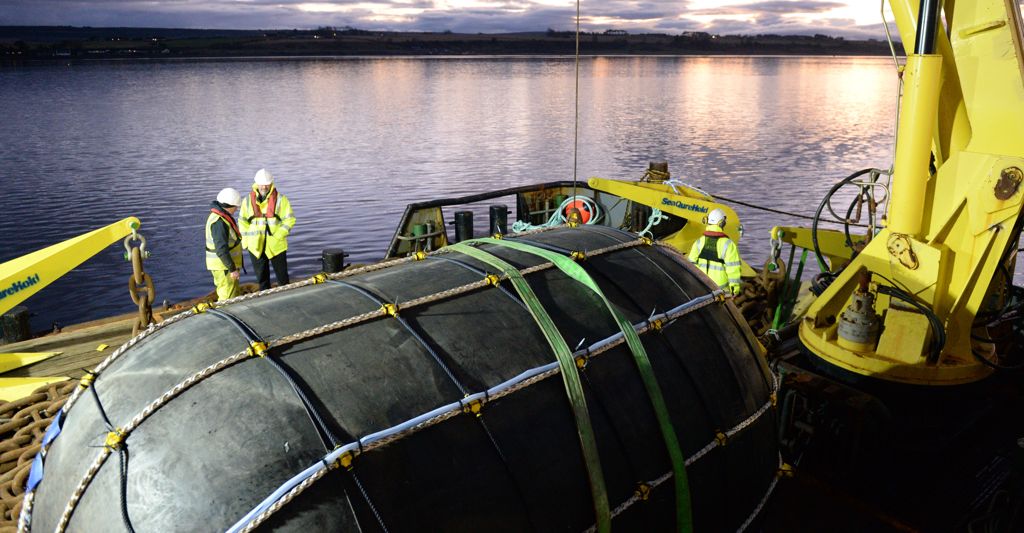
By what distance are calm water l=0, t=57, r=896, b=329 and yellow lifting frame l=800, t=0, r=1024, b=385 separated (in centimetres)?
1368

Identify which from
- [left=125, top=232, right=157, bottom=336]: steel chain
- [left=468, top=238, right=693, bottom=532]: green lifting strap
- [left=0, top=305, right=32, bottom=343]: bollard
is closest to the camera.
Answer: [left=468, top=238, right=693, bottom=532]: green lifting strap

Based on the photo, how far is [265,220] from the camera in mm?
9695

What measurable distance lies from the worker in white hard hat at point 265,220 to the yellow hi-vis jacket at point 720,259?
19.2 feet

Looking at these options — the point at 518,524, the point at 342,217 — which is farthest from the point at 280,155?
the point at 518,524

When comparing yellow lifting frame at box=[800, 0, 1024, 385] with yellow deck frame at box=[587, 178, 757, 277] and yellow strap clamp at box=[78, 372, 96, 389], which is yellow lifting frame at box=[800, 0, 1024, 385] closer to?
yellow deck frame at box=[587, 178, 757, 277]

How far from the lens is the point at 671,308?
401 centimetres

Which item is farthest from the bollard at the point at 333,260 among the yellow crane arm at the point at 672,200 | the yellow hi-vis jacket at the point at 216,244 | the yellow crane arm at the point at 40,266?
the yellow crane arm at the point at 672,200

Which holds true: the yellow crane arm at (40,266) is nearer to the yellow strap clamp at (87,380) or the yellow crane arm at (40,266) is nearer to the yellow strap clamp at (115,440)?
the yellow strap clamp at (87,380)

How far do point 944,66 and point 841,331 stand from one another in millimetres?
2735

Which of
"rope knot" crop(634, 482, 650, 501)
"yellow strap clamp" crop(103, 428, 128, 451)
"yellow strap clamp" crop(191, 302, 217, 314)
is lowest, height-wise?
"rope knot" crop(634, 482, 650, 501)

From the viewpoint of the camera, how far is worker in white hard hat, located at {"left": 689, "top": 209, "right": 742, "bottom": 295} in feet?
25.9

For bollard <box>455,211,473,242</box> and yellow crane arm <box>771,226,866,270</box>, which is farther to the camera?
bollard <box>455,211,473,242</box>

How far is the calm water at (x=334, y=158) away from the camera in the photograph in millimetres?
20828

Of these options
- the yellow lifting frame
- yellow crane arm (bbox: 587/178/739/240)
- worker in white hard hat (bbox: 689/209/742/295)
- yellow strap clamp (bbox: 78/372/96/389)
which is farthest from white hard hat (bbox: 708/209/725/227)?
yellow strap clamp (bbox: 78/372/96/389)
